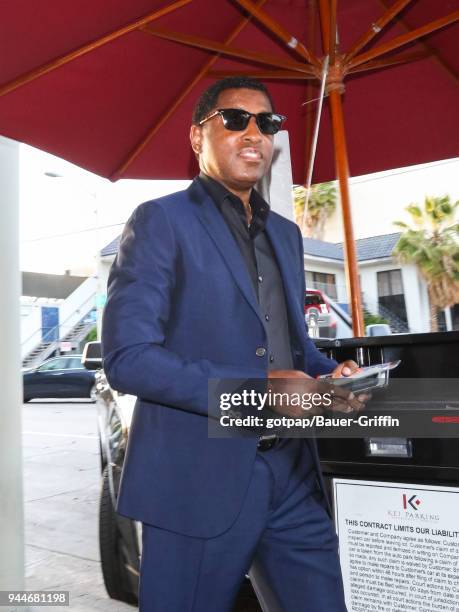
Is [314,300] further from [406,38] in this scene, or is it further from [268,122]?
[268,122]

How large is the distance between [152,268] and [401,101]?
339cm

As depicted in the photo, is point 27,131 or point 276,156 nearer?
point 27,131

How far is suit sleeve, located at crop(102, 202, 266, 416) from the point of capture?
1262 millimetres

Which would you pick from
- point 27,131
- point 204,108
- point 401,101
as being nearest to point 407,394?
point 204,108

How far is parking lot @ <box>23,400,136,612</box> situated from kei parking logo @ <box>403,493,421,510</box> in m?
1.80

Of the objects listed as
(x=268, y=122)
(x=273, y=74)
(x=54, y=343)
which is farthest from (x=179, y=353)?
(x=54, y=343)

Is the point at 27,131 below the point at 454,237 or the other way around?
below

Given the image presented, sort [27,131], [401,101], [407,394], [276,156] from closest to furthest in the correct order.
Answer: [407,394] < [27,131] < [276,156] < [401,101]

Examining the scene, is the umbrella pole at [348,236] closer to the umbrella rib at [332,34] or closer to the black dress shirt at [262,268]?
the umbrella rib at [332,34]

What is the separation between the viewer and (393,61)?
4004 millimetres

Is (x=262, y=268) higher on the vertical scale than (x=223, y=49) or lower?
lower

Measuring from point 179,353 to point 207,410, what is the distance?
6.6 inches

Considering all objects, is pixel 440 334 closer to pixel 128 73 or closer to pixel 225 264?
pixel 225 264

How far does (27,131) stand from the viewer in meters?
3.35
